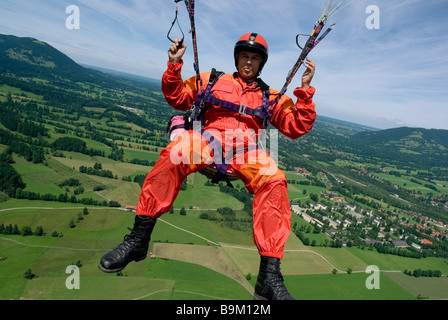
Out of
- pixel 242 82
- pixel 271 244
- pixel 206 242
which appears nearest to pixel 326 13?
pixel 242 82

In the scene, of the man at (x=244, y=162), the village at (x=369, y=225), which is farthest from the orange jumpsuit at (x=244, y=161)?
the village at (x=369, y=225)

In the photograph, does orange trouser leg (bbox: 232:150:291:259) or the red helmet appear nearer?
orange trouser leg (bbox: 232:150:291:259)

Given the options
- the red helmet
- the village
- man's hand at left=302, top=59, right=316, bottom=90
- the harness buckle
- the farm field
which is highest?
the red helmet

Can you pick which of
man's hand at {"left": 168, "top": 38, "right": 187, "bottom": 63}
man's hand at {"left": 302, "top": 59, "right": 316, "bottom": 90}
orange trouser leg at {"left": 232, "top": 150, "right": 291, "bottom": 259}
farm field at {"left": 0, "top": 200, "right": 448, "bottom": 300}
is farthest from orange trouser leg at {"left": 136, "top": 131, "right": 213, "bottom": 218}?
farm field at {"left": 0, "top": 200, "right": 448, "bottom": 300}

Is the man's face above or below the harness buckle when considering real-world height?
above

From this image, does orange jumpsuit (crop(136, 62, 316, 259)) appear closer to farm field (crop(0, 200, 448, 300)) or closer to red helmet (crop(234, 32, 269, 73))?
red helmet (crop(234, 32, 269, 73))

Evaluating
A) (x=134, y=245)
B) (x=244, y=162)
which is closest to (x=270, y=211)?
(x=244, y=162)

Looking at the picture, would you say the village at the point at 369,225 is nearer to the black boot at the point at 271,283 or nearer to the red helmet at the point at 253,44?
the black boot at the point at 271,283
